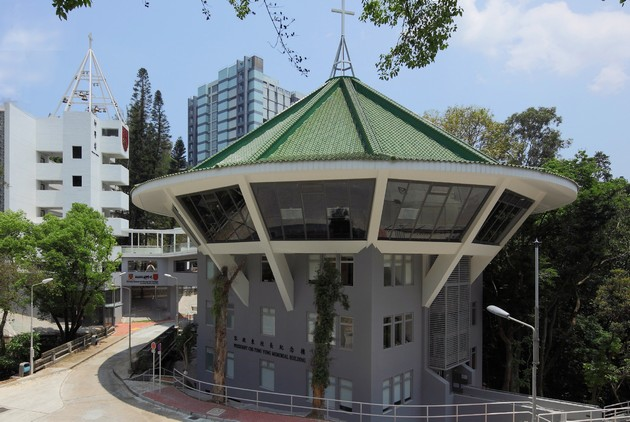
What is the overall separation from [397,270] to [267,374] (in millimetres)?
A: 9618

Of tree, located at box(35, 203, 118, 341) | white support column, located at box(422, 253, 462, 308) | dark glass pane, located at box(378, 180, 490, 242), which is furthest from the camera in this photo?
tree, located at box(35, 203, 118, 341)

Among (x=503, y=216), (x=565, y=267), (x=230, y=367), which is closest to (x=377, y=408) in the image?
(x=230, y=367)

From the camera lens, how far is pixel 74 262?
37781mm

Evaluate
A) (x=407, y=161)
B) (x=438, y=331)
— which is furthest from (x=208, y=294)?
(x=407, y=161)

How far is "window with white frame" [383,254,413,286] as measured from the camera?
2403 cm

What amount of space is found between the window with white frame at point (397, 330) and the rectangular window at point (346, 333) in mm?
1702

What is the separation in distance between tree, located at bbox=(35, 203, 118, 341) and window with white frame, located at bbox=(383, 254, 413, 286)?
2591 centimetres

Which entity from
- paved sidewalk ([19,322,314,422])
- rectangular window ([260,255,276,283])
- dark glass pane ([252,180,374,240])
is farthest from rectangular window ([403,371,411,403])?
rectangular window ([260,255,276,283])

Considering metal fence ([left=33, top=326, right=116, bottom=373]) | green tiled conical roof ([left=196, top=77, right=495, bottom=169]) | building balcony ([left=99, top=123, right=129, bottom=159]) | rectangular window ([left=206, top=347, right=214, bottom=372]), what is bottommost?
metal fence ([left=33, top=326, right=116, bottom=373])

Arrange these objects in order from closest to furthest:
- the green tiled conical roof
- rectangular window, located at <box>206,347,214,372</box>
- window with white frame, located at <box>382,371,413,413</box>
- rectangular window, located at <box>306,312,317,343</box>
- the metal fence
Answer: the green tiled conical roof → window with white frame, located at <box>382,371,413,413</box> → rectangular window, located at <box>306,312,317,343</box> → rectangular window, located at <box>206,347,214,372</box> → the metal fence

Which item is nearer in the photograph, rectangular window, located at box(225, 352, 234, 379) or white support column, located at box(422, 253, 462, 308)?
white support column, located at box(422, 253, 462, 308)

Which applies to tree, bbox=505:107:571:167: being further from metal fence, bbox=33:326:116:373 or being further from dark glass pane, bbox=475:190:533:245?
metal fence, bbox=33:326:116:373

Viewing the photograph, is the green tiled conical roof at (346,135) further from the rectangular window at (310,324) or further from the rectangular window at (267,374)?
the rectangular window at (267,374)

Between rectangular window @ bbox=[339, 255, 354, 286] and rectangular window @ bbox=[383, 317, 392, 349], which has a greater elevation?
rectangular window @ bbox=[339, 255, 354, 286]
